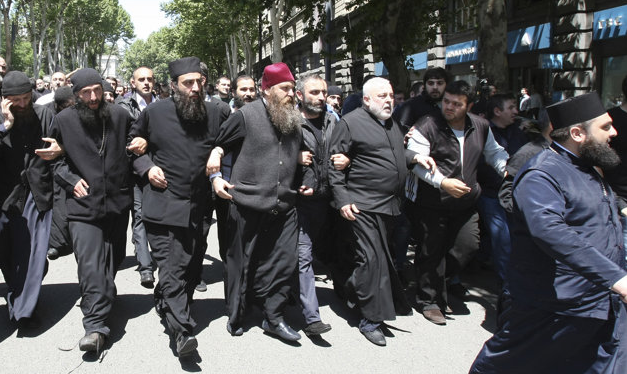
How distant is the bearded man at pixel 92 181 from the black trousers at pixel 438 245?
8.11ft

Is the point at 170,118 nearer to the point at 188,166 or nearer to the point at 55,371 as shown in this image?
the point at 188,166

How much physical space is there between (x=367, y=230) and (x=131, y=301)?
239 centimetres

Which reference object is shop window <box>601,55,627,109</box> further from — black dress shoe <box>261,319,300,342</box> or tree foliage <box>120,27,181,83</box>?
tree foliage <box>120,27,181,83</box>

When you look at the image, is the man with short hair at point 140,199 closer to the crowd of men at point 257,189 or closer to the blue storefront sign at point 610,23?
the crowd of men at point 257,189

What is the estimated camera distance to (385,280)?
4898 millimetres

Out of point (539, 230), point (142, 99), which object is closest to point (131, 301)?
point (142, 99)

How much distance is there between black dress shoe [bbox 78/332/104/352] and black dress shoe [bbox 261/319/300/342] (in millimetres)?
1242

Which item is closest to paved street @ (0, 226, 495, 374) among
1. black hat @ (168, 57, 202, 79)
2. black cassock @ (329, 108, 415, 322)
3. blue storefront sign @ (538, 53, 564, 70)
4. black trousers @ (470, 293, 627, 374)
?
black cassock @ (329, 108, 415, 322)

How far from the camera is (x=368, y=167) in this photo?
16.2 ft

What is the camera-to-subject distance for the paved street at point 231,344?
4352mm

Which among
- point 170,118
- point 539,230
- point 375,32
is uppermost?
point 375,32

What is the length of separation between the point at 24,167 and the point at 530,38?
15.8 m

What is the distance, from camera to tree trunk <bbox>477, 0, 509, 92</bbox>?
→ 9.41 m

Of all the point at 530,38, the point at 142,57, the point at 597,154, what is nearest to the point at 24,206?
the point at 597,154
